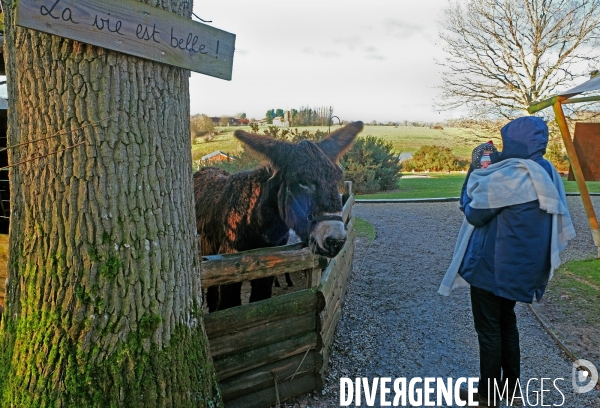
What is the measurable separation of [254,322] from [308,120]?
14757 millimetres

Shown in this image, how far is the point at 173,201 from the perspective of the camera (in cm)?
247

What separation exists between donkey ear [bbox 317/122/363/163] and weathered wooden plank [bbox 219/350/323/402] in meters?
2.05

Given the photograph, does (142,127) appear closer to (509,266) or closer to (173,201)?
(173,201)

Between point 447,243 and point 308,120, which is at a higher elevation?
point 308,120

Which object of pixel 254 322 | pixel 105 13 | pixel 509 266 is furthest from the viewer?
pixel 254 322

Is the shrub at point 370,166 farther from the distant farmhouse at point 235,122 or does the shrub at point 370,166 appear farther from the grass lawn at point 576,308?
→ the grass lawn at point 576,308

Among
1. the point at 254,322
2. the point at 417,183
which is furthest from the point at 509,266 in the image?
the point at 417,183

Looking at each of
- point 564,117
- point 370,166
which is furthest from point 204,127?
point 564,117

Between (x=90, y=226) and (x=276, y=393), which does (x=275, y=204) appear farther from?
(x=90, y=226)

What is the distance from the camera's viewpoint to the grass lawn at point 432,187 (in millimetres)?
18975

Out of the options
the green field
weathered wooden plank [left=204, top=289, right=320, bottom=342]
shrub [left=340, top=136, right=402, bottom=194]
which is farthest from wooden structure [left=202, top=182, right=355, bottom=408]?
the green field

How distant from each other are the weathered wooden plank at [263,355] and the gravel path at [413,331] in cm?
49

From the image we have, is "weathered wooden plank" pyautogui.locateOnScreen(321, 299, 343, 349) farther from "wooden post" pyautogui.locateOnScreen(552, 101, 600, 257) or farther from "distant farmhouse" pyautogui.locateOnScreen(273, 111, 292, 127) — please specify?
"distant farmhouse" pyautogui.locateOnScreen(273, 111, 292, 127)

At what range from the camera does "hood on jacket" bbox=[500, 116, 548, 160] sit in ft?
9.96
